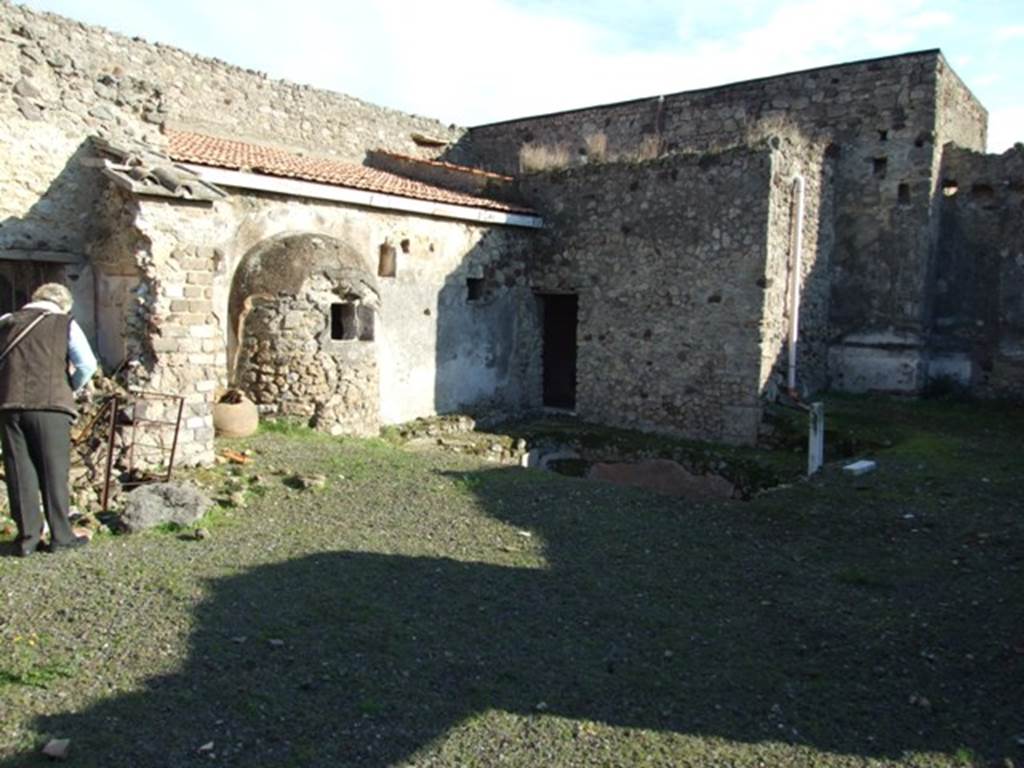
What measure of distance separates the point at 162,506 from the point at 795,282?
9494 mm

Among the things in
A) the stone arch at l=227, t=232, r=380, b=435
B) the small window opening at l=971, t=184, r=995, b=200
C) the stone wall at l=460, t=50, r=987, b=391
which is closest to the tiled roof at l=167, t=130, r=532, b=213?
the stone arch at l=227, t=232, r=380, b=435

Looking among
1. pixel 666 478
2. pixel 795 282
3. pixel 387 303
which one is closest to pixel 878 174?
pixel 795 282

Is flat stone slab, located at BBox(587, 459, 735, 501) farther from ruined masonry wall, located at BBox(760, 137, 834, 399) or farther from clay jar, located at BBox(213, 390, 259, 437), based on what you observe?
clay jar, located at BBox(213, 390, 259, 437)

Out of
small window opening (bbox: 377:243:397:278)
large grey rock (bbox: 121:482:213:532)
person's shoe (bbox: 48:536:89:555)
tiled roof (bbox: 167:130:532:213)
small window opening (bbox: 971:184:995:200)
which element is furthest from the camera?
small window opening (bbox: 971:184:995:200)

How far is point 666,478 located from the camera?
11.7 metres

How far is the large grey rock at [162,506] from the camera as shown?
6.20m

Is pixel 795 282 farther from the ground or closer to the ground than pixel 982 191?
closer to the ground

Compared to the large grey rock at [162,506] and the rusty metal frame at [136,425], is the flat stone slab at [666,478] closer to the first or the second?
the rusty metal frame at [136,425]

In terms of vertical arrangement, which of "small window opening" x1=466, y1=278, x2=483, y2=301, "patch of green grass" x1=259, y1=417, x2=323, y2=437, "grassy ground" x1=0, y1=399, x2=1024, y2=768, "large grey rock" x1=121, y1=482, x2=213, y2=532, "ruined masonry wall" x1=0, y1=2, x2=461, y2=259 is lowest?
"grassy ground" x1=0, y1=399, x2=1024, y2=768

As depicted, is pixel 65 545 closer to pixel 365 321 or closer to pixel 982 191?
pixel 365 321

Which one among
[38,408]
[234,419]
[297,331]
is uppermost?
[297,331]

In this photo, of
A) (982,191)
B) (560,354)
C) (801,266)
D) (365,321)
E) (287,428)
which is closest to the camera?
(287,428)

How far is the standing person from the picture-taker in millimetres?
5363

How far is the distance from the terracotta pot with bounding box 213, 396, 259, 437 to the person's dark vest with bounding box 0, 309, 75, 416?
12.0 feet
